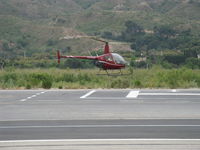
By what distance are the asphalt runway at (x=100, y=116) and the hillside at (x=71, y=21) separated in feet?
193

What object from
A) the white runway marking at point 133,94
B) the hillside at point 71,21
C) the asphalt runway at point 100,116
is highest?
the hillside at point 71,21

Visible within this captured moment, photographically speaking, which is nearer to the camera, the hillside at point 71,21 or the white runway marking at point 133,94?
the white runway marking at point 133,94

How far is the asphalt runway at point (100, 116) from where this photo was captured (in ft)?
45.4

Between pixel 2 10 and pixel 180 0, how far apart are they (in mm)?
39214

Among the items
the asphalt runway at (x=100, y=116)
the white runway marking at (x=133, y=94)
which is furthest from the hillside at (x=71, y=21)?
the asphalt runway at (x=100, y=116)

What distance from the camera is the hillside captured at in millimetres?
88750

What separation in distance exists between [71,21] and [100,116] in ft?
293

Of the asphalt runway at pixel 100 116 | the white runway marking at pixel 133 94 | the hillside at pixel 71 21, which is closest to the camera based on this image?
the asphalt runway at pixel 100 116

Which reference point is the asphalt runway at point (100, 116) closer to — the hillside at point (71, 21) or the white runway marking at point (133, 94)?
the white runway marking at point (133, 94)

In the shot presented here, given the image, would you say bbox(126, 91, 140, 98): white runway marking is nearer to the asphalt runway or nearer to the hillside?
the asphalt runway

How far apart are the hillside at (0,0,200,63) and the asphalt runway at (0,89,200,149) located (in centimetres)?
5873

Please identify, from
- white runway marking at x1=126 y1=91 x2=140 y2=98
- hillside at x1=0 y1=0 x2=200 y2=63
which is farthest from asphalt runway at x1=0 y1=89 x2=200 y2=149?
hillside at x1=0 y1=0 x2=200 y2=63

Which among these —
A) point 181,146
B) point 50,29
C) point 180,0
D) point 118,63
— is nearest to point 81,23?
point 50,29

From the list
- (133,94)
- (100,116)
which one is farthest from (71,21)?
(100,116)
